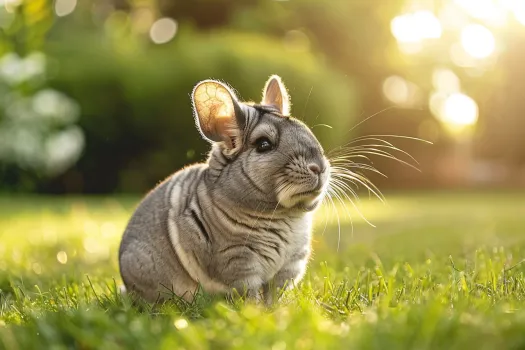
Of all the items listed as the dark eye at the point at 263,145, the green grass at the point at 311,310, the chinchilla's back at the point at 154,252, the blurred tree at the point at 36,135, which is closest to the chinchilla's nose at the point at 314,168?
the dark eye at the point at 263,145

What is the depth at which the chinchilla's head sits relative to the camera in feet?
Result: 10.2

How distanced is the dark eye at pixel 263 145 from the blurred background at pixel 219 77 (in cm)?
233

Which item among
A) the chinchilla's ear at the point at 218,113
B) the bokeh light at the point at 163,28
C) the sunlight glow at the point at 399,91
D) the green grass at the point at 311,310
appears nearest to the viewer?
the green grass at the point at 311,310

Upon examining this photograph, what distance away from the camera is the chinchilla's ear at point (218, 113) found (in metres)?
3.21

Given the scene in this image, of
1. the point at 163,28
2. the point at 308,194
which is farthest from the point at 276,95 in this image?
the point at 163,28

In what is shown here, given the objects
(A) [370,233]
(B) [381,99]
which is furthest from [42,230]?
(B) [381,99]

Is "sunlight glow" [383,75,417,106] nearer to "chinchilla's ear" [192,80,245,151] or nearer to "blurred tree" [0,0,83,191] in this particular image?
"blurred tree" [0,0,83,191]

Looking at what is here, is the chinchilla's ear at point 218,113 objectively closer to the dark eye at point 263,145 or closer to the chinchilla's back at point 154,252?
the dark eye at point 263,145

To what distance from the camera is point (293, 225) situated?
3244mm

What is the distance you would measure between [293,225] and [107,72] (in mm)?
11018

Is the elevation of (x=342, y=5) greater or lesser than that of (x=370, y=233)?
greater

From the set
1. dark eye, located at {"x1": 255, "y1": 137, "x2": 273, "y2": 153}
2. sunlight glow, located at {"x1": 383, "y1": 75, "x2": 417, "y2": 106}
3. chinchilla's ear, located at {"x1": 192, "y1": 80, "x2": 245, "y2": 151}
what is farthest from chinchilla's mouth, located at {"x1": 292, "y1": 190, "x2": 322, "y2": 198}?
sunlight glow, located at {"x1": 383, "y1": 75, "x2": 417, "y2": 106}

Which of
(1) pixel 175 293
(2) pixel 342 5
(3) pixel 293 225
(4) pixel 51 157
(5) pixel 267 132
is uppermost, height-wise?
(2) pixel 342 5

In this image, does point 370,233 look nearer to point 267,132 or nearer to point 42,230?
point 42,230
